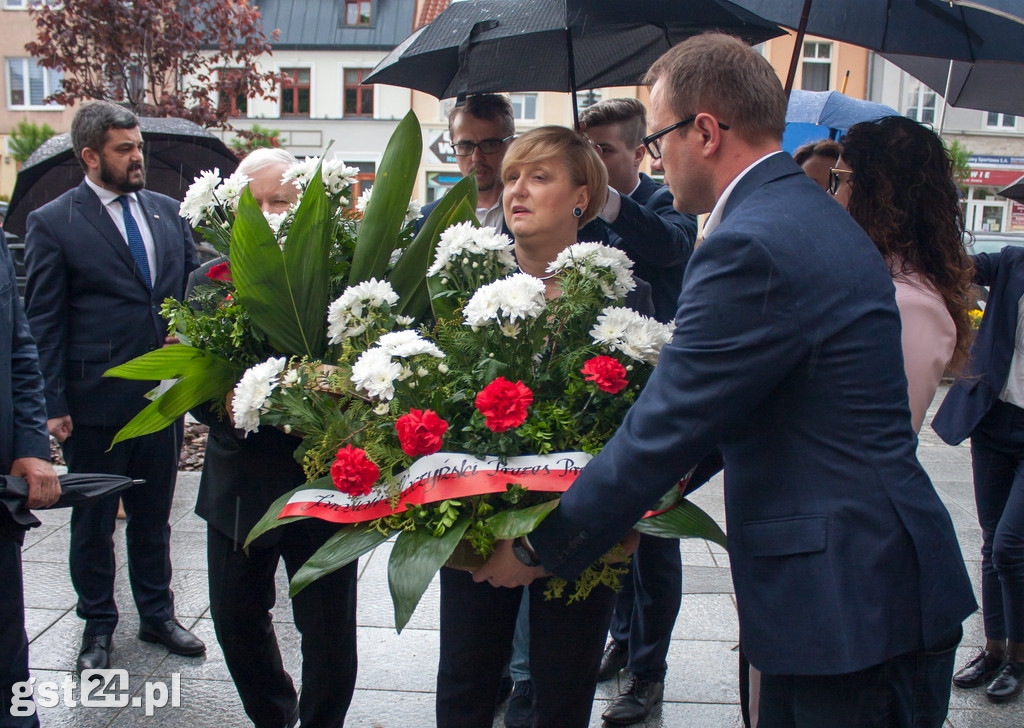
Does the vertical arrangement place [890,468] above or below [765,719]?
above

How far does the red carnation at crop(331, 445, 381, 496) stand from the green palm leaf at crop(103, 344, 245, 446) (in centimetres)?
64

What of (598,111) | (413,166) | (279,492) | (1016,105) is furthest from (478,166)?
(1016,105)

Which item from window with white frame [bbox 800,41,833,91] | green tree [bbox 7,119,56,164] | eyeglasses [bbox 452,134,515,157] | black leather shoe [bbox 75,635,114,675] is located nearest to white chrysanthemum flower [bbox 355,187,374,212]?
eyeglasses [bbox 452,134,515,157]

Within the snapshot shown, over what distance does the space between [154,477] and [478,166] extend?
Answer: 75.7 inches

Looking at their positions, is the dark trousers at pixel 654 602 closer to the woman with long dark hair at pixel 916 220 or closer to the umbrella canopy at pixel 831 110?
the woman with long dark hair at pixel 916 220

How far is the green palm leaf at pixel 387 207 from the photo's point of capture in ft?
8.46

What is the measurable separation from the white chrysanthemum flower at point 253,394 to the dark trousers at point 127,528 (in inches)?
75.8

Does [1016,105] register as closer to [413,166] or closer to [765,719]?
[413,166]

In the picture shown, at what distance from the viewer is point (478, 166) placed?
3.57 m

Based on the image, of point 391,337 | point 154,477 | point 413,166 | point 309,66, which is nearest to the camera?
point 391,337

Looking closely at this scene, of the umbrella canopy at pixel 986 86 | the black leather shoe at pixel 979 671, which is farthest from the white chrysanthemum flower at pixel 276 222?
the black leather shoe at pixel 979 671

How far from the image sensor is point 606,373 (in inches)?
80.6

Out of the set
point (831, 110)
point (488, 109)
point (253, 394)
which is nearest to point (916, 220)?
point (488, 109)

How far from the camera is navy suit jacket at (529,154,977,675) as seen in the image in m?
1.71
